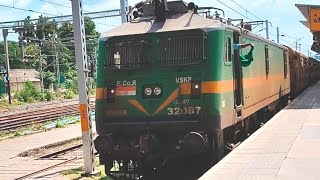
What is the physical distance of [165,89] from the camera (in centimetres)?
906

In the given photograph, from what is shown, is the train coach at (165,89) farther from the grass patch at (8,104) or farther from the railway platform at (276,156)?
the grass patch at (8,104)

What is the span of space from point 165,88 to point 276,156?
7.75ft

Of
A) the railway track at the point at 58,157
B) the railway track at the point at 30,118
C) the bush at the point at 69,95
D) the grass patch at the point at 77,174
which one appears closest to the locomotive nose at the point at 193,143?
the grass patch at the point at 77,174

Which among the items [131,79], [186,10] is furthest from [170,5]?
[131,79]

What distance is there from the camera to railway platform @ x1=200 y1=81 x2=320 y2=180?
7.26 meters

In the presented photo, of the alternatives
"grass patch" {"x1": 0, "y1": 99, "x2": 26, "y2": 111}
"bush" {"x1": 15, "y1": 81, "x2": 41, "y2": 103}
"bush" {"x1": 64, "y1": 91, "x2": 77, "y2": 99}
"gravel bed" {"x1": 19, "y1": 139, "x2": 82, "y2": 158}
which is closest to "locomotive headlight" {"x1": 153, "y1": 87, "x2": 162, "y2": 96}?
"gravel bed" {"x1": 19, "y1": 139, "x2": 82, "y2": 158}

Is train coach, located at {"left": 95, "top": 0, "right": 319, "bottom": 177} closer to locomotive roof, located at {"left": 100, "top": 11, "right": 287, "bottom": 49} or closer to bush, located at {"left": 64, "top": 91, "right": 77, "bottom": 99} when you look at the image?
locomotive roof, located at {"left": 100, "top": 11, "right": 287, "bottom": 49}

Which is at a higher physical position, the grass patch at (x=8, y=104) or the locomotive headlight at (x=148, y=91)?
the locomotive headlight at (x=148, y=91)

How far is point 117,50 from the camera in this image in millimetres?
9531

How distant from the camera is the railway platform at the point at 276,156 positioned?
726 centimetres

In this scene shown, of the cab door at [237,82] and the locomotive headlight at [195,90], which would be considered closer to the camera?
the locomotive headlight at [195,90]

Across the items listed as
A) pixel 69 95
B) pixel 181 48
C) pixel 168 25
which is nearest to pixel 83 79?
pixel 168 25

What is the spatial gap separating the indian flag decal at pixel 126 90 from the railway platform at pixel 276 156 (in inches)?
84.6

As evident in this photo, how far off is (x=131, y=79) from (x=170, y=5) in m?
1.87
